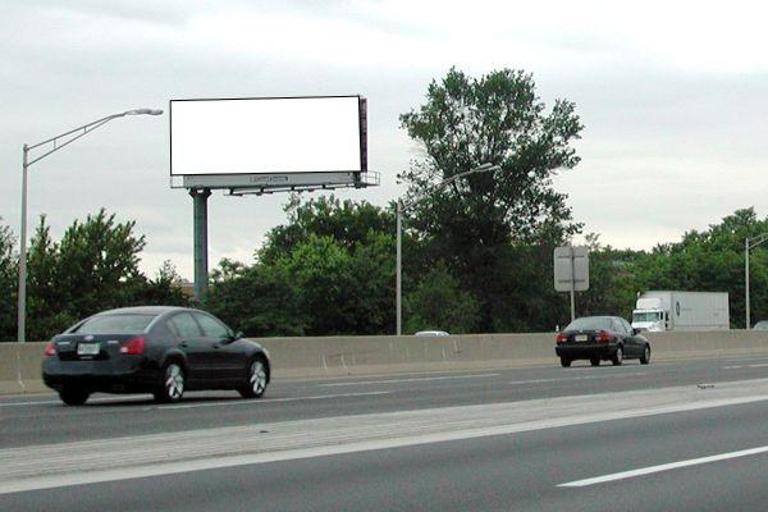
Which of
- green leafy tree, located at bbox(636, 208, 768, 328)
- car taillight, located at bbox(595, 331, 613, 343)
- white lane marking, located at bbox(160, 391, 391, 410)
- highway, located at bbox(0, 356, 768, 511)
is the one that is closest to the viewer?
highway, located at bbox(0, 356, 768, 511)

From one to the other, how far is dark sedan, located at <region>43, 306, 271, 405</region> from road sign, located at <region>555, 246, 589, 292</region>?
101ft

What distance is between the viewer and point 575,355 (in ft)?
139

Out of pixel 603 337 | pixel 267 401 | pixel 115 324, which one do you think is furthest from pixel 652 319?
pixel 115 324

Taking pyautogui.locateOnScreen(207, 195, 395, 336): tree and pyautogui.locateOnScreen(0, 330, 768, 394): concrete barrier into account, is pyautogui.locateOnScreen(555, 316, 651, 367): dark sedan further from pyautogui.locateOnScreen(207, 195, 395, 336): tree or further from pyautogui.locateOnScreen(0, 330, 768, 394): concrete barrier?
pyautogui.locateOnScreen(207, 195, 395, 336): tree

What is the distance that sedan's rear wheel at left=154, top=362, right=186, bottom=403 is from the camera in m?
22.3

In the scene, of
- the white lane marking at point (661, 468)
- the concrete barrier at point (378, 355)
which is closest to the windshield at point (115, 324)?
the concrete barrier at point (378, 355)

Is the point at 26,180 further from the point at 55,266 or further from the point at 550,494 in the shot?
the point at 55,266

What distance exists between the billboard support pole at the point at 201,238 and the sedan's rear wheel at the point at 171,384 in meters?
64.7

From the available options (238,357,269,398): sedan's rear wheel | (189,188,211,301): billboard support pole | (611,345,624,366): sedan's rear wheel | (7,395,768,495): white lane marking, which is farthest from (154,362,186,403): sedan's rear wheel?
(189,188,211,301): billboard support pole

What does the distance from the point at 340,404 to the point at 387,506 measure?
1141 cm

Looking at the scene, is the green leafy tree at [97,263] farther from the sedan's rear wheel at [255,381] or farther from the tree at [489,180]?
A: the sedan's rear wheel at [255,381]

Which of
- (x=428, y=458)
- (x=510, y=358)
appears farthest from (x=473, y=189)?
(x=428, y=458)

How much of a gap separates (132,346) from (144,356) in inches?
8.7

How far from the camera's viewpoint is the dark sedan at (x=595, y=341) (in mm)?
42094
